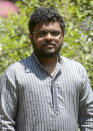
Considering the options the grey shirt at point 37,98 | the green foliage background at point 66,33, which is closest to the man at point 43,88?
the grey shirt at point 37,98

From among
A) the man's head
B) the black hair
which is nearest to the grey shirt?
the man's head

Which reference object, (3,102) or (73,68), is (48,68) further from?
(3,102)

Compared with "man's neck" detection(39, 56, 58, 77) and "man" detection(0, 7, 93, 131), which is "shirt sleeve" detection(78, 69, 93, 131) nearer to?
"man" detection(0, 7, 93, 131)

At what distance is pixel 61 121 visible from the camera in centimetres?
273

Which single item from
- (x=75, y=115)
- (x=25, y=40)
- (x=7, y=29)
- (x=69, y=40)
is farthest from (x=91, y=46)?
(x=75, y=115)

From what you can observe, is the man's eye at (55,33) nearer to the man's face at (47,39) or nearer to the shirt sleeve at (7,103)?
the man's face at (47,39)

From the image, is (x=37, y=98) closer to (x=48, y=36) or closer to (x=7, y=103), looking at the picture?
(x=7, y=103)

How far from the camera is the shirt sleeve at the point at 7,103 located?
8.98ft

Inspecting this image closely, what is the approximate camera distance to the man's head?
9.09ft

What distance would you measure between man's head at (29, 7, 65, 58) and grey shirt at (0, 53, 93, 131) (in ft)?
0.34

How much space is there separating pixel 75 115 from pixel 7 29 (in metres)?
1.94

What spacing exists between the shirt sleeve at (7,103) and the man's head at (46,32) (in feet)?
0.82

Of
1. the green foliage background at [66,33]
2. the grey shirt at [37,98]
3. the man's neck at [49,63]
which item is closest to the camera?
the grey shirt at [37,98]

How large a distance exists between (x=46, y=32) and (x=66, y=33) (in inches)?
47.7
